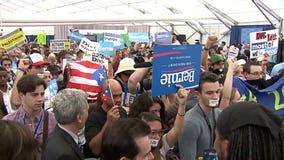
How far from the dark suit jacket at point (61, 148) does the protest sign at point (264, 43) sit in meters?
5.16

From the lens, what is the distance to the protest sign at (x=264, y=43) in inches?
286

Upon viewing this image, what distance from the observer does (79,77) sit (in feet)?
15.9

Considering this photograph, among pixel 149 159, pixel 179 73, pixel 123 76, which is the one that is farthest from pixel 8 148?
pixel 123 76

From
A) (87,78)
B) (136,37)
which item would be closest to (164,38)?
(87,78)

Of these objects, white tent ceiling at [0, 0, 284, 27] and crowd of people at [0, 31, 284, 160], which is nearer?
crowd of people at [0, 31, 284, 160]

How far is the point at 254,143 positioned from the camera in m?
1.64

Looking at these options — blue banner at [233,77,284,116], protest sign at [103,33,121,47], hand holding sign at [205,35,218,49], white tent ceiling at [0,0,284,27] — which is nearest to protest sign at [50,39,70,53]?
white tent ceiling at [0,0,284,27]

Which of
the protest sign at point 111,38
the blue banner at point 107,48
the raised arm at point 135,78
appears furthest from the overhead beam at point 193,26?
the raised arm at point 135,78

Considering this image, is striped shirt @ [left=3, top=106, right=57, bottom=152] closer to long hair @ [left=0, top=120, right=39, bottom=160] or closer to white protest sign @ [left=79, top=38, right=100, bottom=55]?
long hair @ [left=0, top=120, right=39, bottom=160]

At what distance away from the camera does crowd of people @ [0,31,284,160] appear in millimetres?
1687

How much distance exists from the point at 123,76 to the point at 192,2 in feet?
60.6

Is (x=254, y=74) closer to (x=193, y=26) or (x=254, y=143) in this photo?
(x=254, y=143)

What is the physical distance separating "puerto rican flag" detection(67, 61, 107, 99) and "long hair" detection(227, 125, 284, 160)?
3109 millimetres

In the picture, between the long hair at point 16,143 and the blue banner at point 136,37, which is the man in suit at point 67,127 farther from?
the blue banner at point 136,37
